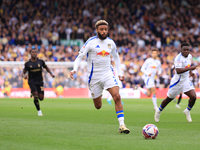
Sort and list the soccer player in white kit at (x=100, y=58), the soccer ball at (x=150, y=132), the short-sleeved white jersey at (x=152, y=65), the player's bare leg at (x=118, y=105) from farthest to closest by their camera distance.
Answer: the short-sleeved white jersey at (x=152, y=65)
the soccer player in white kit at (x=100, y=58)
the player's bare leg at (x=118, y=105)
the soccer ball at (x=150, y=132)

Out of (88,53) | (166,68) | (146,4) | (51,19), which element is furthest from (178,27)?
(88,53)

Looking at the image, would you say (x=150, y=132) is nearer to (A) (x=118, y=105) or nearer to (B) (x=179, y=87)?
(A) (x=118, y=105)

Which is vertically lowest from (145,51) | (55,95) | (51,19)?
(55,95)

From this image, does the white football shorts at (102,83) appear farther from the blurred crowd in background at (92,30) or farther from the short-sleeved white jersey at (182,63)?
the blurred crowd in background at (92,30)

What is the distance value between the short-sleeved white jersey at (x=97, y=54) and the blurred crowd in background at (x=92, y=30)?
69.3 feet

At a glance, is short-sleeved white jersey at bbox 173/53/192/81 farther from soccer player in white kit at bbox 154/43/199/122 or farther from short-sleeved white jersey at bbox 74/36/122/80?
short-sleeved white jersey at bbox 74/36/122/80

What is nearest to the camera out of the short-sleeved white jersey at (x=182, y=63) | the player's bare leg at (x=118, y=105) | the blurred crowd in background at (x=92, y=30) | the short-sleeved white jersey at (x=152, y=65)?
the player's bare leg at (x=118, y=105)

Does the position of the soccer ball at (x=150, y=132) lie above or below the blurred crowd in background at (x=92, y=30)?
below

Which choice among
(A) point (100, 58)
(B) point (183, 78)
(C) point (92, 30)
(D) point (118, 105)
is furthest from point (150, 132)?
(C) point (92, 30)

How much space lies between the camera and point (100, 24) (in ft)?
27.8

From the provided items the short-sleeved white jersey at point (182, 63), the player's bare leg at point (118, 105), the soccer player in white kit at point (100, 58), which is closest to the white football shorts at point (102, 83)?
the soccer player in white kit at point (100, 58)

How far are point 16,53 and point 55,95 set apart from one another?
16.4 ft

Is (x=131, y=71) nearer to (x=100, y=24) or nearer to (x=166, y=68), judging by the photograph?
(x=166, y=68)

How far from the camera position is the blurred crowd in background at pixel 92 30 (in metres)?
30.7
